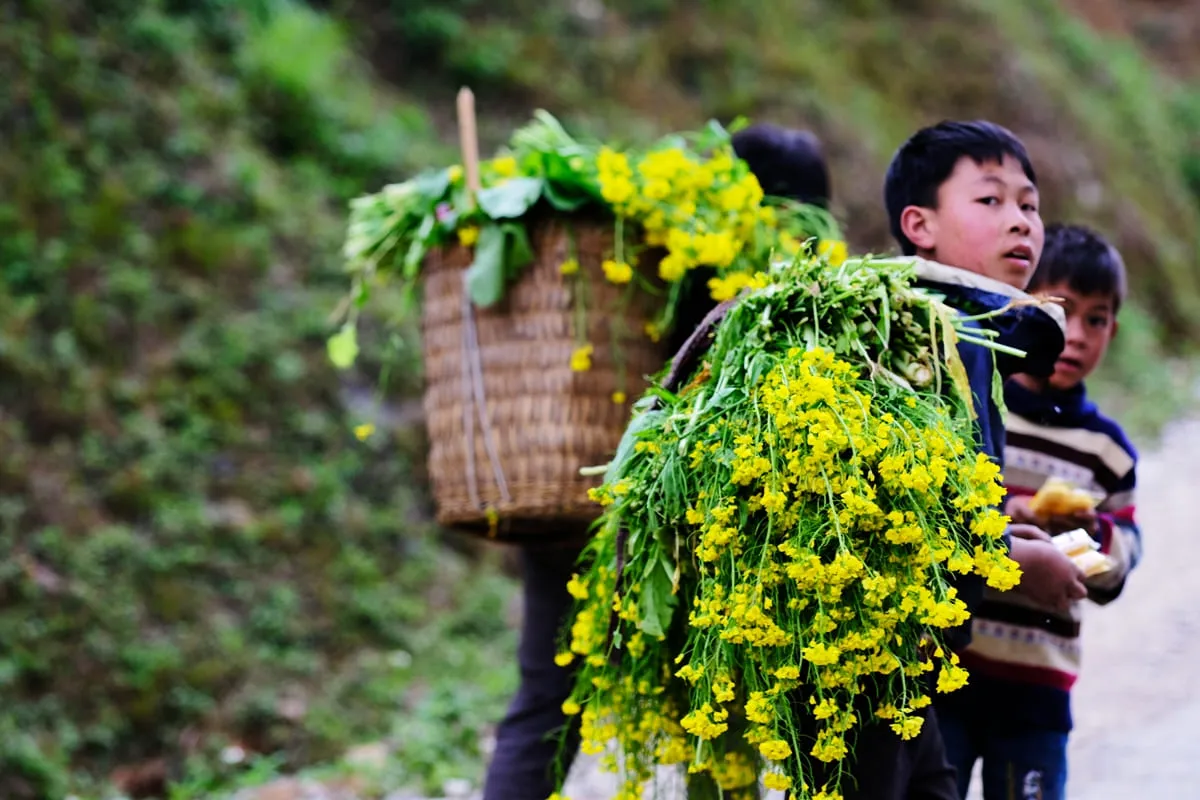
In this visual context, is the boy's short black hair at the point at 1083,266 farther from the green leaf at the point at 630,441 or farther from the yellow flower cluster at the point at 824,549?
the green leaf at the point at 630,441

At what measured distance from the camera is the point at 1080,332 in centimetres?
251

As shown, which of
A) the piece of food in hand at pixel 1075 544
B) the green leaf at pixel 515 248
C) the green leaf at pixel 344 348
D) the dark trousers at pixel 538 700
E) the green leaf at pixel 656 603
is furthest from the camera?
the green leaf at pixel 344 348

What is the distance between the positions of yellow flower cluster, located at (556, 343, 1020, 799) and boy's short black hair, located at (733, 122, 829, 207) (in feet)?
3.92

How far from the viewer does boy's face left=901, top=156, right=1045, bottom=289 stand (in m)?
2.05

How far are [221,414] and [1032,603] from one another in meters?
3.72

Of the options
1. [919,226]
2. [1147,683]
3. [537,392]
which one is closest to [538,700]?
[537,392]

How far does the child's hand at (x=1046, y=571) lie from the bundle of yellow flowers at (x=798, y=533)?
236mm

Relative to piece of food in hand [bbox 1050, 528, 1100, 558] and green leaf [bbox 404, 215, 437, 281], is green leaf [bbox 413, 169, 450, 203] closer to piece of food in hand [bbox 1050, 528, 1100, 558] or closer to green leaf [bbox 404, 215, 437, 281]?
green leaf [bbox 404, 215, 437, 281]

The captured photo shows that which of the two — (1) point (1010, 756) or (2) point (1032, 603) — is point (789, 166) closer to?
(2) point (1032, 603)

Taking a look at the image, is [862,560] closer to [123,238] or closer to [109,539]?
[109,539]

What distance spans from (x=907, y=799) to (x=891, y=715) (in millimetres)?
472

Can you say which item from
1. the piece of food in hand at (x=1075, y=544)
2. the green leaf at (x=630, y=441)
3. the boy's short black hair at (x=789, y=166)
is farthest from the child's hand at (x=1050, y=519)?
the boy's short black hair at (x=789, y=166)

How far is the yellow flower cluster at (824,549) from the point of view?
62.6 inches

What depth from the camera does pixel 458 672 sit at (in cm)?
480
